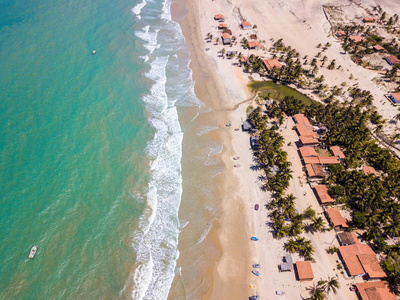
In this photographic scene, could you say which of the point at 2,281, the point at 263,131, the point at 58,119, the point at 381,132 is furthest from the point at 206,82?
the point at 2,281

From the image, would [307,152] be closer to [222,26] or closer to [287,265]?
[287,265]

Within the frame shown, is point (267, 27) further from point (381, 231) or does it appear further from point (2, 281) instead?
point (2, 281)

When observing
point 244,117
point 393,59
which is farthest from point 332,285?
point 393,59

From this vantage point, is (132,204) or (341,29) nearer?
(132,204)

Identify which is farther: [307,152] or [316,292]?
[307,152]

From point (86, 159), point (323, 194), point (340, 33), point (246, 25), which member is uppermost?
point (246, 25)

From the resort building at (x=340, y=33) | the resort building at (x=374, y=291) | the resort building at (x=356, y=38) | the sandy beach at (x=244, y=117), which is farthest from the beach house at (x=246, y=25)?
the resort building at (x=374, y=291)
